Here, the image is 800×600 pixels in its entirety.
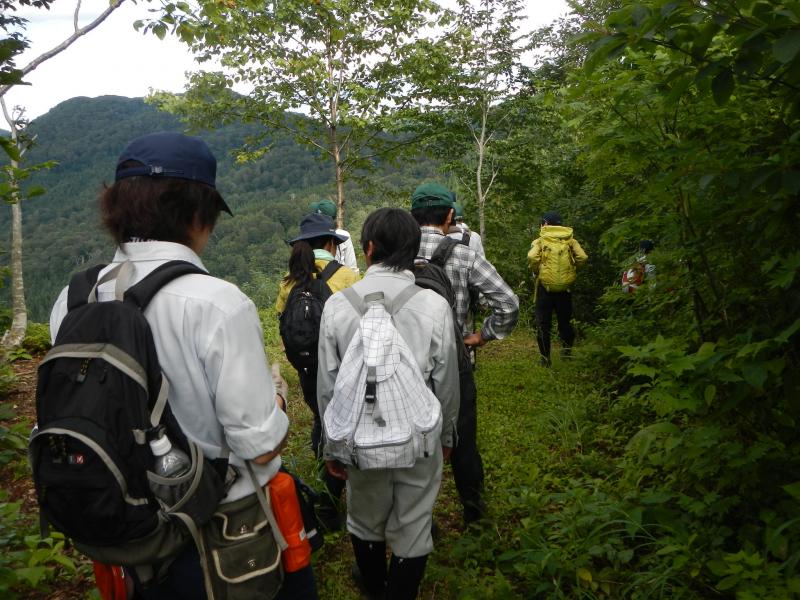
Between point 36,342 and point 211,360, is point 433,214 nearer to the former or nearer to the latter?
point 211,360

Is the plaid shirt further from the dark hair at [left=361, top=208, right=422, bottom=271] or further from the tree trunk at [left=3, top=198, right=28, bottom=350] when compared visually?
the tree trunk at [left=3, top=198, right=28, bottom=350]

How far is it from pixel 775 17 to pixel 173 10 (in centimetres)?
408

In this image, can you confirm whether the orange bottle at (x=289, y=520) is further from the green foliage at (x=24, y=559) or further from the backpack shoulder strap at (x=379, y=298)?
the backpack shoulder strap at (x=379, y=298)

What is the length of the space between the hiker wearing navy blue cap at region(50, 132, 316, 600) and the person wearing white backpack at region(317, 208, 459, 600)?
0.69 m

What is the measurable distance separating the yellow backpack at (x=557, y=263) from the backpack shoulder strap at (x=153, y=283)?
5.49 metres

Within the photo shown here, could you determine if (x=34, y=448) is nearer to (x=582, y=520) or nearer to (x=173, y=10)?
(x=582, y=520)

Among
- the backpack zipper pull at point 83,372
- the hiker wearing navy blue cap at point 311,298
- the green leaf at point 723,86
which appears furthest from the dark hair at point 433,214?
the backpack zipper pull at point 83,372

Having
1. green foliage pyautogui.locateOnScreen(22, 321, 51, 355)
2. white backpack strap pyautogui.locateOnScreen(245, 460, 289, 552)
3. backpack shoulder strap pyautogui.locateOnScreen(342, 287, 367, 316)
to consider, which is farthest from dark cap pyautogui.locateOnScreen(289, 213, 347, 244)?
green foliage pyautogui.locateOnScreen(22, 321, 51, 355)

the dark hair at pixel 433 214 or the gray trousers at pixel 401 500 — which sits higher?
the dark hair at pixel 433 214

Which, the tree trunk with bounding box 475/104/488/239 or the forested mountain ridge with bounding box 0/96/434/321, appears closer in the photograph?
the tree trunk with bounding box 475/104/488/239

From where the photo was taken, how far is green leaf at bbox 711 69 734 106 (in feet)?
5.04

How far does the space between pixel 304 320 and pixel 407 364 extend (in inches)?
56.7

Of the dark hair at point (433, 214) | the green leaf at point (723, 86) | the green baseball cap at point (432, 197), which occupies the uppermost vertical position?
the green leaf at point (723, 86)

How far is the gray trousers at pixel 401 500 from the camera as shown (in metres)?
2.18
